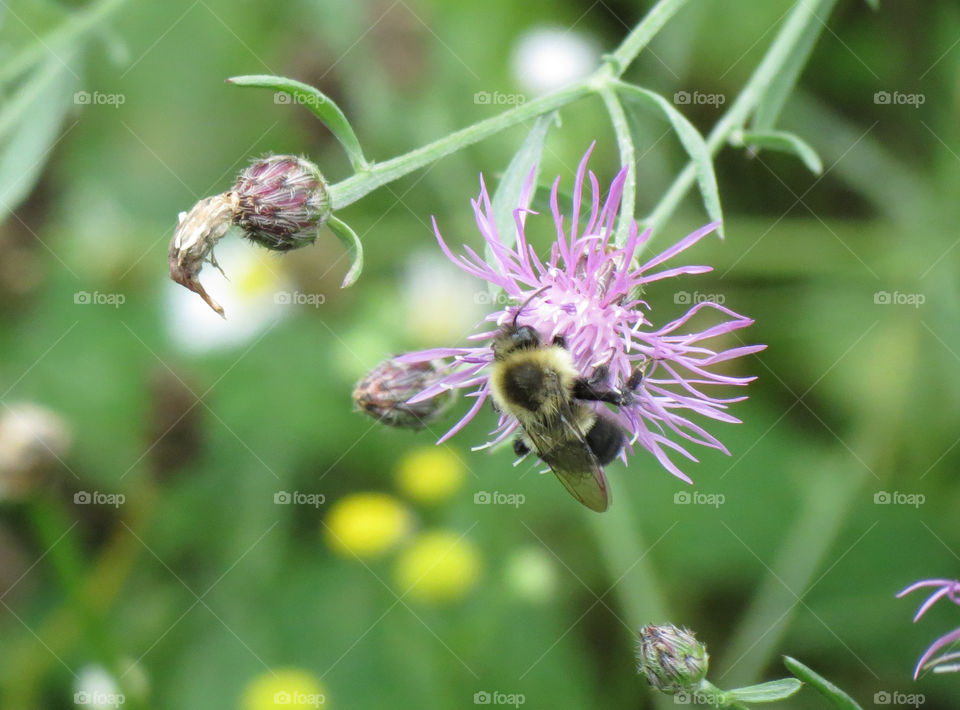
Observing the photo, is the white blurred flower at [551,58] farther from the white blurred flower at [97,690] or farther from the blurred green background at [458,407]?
the white blurred flower at [97,690]

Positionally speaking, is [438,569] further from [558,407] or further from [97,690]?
[558,407]

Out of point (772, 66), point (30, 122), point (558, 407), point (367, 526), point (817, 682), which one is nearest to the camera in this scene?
point (817, 682)

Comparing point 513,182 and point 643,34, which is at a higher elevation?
point 643,34

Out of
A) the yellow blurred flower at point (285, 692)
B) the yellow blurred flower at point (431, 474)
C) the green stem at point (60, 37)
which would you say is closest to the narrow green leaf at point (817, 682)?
the yellow blurred flower at point (431, 474)

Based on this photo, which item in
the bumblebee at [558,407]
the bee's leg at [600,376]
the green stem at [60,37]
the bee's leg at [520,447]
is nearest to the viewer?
the bee's leg at [600,376]

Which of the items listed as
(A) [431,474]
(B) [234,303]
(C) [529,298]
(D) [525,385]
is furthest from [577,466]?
(B) [234,303]

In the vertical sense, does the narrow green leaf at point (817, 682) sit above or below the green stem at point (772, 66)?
below
